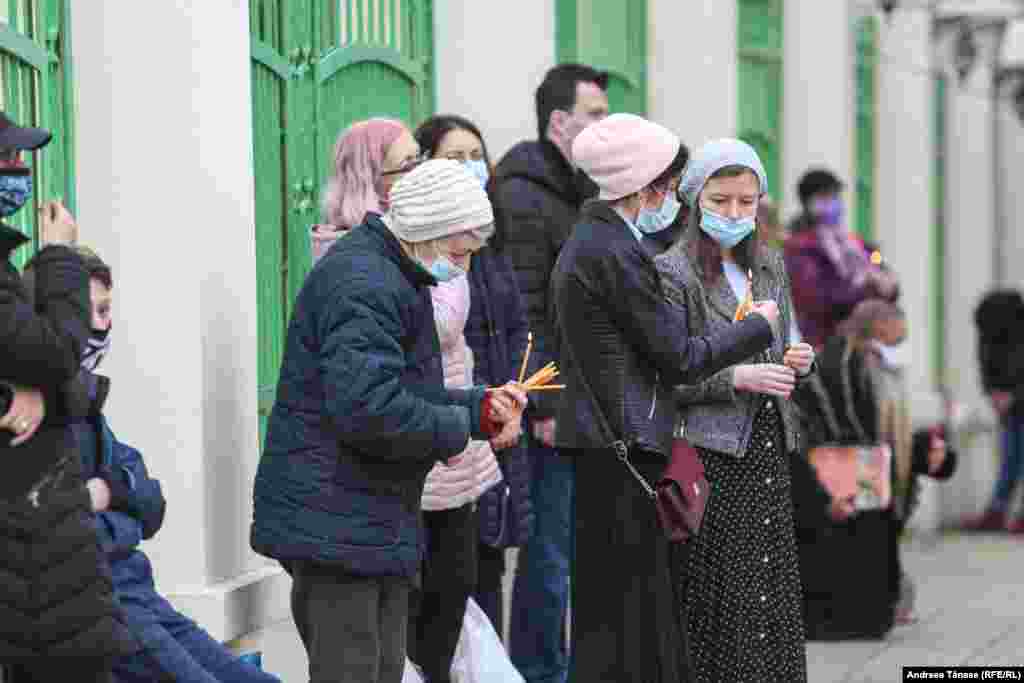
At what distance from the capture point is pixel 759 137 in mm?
14898

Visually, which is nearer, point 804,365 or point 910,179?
point 804,365

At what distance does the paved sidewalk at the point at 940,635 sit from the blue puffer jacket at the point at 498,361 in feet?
2.33

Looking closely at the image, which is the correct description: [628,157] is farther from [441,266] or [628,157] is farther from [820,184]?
[820,184]

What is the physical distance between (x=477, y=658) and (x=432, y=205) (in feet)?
5.95

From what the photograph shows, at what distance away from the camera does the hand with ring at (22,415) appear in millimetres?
5176

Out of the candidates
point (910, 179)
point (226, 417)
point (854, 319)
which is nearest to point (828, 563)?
point (854, 319)

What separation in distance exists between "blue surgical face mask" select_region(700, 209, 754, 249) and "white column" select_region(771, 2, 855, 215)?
25.1 ft

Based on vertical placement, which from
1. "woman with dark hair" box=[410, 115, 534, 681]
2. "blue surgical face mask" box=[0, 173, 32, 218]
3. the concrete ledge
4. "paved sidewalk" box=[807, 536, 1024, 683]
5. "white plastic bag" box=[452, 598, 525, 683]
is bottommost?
"paved sidewalk" box=[807, 536, 1024, 683]

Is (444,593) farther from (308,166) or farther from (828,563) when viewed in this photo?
(828,563)

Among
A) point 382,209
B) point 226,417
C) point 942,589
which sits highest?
point 382,209

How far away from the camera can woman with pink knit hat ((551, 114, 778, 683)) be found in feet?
23.3

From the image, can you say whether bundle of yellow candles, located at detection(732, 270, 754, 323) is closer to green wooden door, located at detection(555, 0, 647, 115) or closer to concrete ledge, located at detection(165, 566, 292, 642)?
concrete ledge, located at detection(165, 566, 292, 642)

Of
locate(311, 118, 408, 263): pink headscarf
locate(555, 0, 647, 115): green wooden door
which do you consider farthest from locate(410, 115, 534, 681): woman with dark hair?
locate(555, 0, 647, 115): green wooden door

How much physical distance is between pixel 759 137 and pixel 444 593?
315 inches
